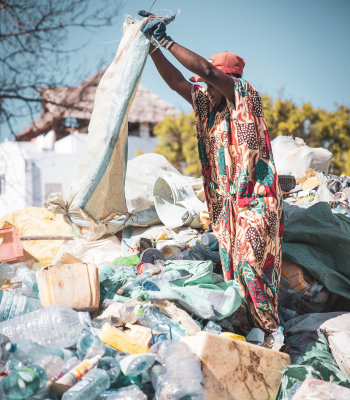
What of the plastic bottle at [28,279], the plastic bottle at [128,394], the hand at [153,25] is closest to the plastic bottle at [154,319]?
the plastic bottle at [128,394]

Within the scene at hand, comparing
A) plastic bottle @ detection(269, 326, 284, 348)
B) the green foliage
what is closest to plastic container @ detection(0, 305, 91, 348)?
plastic bottle @ detection(269, 326, 284, 348)

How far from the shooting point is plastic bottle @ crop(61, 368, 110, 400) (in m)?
1.34

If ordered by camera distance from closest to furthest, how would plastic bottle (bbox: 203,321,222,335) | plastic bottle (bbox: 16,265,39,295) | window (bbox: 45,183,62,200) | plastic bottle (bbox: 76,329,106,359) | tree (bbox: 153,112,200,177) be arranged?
plastic bottle (bbox: 76,329,106,359), plastic bottle (bbox: 203,321,222,335), plastic bottle (bbox: 16,265,39,295), tree (bbox: 153,112,200,177), window (bbox: 45,183,62,200)

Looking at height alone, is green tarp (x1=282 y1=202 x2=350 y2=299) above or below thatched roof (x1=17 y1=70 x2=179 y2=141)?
below

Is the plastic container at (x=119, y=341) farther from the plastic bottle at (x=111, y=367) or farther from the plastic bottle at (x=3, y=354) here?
the plastic bottle at (x=3, y=354)

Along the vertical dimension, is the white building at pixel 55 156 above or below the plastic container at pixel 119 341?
above

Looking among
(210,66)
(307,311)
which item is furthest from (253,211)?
(307,311)

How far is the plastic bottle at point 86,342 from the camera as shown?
1.66m

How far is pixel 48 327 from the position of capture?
182 cm

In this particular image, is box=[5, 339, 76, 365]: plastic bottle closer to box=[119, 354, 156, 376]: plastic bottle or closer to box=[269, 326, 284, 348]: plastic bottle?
box=[119, 354, 156, 376]: plastic bottle

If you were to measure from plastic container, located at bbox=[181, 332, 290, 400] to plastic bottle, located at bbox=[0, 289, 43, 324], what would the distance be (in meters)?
0.96

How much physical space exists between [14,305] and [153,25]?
6.18 feet

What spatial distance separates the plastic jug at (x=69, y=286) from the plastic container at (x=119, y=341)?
0.29 m

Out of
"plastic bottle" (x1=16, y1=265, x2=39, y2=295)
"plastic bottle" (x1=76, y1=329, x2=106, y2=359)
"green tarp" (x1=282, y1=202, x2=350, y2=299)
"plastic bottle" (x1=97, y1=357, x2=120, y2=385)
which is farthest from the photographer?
"green tarp" (x1=282, y1=202, x2=350, y2=299)
